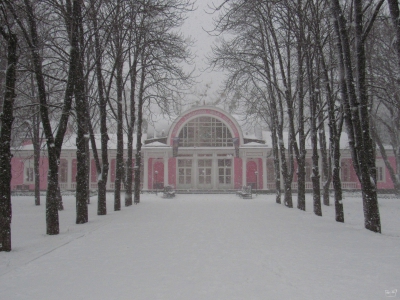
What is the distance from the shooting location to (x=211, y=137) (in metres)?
29.8

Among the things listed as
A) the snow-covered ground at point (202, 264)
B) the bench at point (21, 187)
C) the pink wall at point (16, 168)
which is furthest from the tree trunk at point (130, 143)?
the pink wall at point (16, 168)

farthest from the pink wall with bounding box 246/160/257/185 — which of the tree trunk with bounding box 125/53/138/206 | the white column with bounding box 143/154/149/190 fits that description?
the tree trunk with bounding box 125/53/138/206

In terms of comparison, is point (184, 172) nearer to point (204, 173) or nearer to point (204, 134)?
point (204, 173)

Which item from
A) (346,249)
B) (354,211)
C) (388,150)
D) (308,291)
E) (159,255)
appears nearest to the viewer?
(308,291)

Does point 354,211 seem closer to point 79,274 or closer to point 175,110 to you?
point 175,110

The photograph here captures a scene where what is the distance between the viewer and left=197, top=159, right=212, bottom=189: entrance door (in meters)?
29.8

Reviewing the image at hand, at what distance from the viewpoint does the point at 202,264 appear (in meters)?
5.06

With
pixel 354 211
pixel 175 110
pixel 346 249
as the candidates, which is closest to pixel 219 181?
pixel 175 110

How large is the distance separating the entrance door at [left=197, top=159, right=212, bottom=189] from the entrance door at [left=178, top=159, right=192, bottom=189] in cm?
93

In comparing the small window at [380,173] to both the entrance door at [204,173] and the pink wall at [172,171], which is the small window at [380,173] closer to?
the entrance door at [204,173]

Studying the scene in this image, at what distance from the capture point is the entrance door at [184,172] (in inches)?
1188

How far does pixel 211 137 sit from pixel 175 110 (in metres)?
12.1

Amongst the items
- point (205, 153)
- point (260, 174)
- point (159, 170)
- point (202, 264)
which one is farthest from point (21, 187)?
point (202, 264)

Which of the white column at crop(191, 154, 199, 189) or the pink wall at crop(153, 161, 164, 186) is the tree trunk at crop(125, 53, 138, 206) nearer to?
the white column at crop(191, 154, 199, 189)
